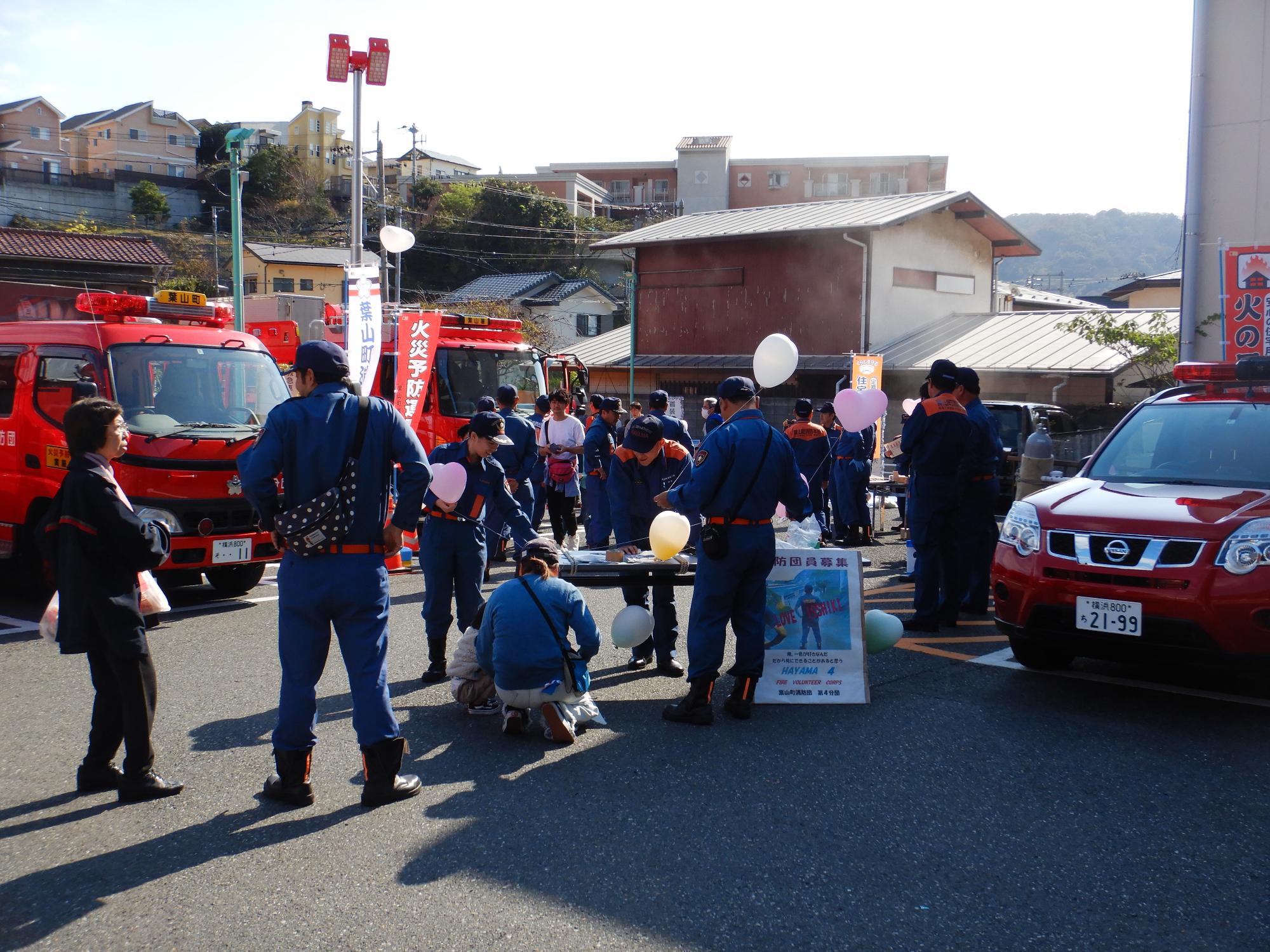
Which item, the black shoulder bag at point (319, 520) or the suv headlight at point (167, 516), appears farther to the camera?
the suv headlight at point (167, 516)

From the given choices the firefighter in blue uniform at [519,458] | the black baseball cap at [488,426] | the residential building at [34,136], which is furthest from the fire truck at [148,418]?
the residential building at [34,136]

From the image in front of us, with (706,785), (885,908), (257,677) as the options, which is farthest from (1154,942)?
(257,677)

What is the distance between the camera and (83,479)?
14.1 feet

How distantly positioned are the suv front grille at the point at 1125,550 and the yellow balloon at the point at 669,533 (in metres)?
2.11

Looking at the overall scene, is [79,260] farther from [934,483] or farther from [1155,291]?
[1155,291]

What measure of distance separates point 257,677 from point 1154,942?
5.21 metres

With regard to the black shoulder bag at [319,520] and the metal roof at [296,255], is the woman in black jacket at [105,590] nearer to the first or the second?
the black shoulder bag at [319,520]

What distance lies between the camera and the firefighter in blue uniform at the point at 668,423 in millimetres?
8253

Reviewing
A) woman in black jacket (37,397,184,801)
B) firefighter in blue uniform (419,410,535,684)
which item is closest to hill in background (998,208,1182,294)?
firefighter in blue uniform (419,410,535,684)

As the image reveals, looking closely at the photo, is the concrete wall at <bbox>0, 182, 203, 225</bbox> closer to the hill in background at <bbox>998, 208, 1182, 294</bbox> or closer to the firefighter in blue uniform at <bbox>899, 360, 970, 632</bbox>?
the firefighter in blue uniform at <bbox>899, 360, 970, 632</bbox>

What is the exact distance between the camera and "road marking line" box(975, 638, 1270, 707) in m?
5.94

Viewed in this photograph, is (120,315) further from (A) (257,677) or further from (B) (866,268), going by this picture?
(B) (866,268)

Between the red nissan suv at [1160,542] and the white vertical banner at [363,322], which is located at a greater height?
the white vertical banner at [363,322]

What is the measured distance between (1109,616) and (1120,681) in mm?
1170
